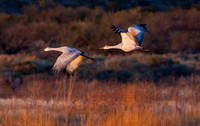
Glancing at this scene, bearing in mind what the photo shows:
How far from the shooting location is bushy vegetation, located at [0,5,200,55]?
2008 centimetres

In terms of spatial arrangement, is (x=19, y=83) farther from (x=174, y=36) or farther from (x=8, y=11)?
(x=8, y=11)

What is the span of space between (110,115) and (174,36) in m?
17.1

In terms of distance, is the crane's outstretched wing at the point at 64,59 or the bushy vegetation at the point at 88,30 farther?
the bushy vegetation at the point at 88,30

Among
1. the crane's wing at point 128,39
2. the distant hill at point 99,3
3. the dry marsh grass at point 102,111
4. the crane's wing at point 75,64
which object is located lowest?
the dry marsh grass at point 102,111

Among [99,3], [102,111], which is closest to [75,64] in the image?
[102,111]

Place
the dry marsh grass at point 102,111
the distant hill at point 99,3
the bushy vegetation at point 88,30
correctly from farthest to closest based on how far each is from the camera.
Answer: the distant hill at point 99,3
the bushy vegetation at point 88,30
the dry marsh grass at point 102,111

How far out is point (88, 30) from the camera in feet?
71.6

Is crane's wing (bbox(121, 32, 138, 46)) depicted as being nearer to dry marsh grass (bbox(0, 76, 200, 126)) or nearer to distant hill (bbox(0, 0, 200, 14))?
dry marsh grass (bbox(0, 76, 200, 126))

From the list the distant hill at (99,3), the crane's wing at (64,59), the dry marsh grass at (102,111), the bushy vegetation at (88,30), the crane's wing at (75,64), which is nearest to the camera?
the crane's wing at (64,59)

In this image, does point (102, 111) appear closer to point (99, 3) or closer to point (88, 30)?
point (88, 30)

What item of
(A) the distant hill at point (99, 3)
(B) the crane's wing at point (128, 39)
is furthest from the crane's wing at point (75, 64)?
(A) the distant hill at point (99, 3)

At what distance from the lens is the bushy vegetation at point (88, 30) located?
20.1 meters

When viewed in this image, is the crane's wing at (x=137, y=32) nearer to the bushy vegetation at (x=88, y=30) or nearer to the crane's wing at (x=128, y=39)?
the crane's wing at (x=128, y=39)

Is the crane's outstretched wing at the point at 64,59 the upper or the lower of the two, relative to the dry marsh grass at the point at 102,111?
upper
